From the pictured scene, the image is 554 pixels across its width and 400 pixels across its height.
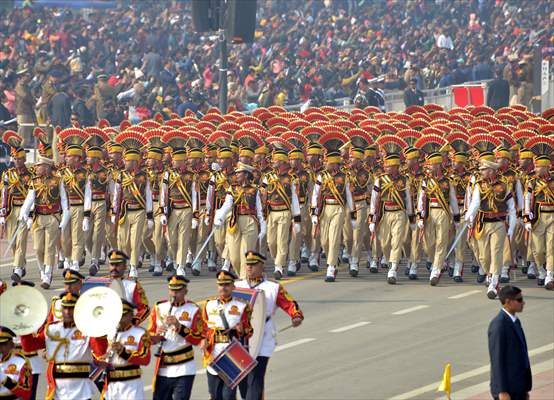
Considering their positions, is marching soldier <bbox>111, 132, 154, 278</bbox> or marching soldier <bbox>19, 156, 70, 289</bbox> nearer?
marching soldier <bbox>19, 156, 70, 289</bbox>

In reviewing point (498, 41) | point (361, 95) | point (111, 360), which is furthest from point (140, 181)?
point (498, 41)

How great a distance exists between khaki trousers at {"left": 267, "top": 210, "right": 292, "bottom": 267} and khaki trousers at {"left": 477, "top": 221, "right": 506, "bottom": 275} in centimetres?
313

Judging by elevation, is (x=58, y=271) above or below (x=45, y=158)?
below

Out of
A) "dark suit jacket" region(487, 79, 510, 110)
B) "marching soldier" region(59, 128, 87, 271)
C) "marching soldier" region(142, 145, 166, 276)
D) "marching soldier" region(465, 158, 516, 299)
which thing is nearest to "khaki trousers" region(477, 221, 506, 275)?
"marching soldier" region(465, 158, 516, 299)

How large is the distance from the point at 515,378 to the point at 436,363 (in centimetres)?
521

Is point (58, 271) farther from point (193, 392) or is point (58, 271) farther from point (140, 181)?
point (193, 392)

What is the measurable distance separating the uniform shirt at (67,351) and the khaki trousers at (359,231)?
11193 millimetres

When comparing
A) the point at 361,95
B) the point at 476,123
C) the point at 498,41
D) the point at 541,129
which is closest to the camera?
the point at 541,129

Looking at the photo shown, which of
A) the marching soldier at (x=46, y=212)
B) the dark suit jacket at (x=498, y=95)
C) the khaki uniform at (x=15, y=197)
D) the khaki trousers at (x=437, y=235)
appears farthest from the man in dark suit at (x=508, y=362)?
the dark suit jacket at (x=498, y=95)

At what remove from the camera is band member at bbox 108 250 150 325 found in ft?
56.9

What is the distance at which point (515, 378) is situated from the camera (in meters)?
15.3

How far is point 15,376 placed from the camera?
50.8ft

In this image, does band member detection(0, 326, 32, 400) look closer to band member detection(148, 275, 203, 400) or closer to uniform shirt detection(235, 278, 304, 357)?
band member detection(148, 275, 203, 400)

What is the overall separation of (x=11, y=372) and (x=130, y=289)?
7.67 feet
